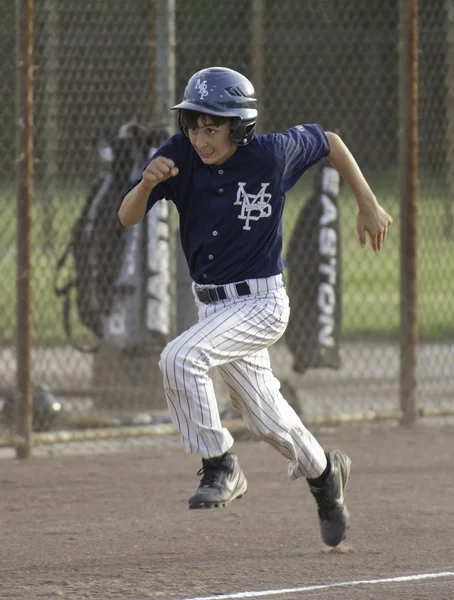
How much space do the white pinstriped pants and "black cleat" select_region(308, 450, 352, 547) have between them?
9cm

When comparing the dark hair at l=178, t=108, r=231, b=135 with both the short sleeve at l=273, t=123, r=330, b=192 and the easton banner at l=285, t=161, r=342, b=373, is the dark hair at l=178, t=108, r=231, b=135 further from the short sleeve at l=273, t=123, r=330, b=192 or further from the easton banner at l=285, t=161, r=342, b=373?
the easton banner at l=285, t=161, r=342, b=373

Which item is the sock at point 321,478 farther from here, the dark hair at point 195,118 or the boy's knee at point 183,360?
the dark hair at point 195,118

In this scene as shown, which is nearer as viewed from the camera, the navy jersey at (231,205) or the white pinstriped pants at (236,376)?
the white pinstriped pants at (236,376)

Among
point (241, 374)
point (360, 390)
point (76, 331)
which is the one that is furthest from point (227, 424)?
point (76, 331)

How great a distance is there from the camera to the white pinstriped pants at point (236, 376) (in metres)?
4.75

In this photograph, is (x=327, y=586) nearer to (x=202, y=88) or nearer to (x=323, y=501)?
(x=323, y=501)

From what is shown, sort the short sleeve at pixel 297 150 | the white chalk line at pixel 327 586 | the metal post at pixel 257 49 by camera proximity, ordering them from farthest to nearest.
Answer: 1. the metal post at pixel 257 49
2. the short sleeve at pixel 297 150
3. the white chalk line at pixel 327 586

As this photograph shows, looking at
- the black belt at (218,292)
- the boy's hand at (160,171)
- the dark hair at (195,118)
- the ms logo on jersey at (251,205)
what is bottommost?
the black belt at (218,292)

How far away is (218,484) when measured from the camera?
4750 mm

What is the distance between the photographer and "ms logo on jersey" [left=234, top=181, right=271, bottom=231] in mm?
4969

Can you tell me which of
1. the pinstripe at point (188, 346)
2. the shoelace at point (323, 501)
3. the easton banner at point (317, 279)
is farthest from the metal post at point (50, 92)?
the shoelace at point (323, 501)

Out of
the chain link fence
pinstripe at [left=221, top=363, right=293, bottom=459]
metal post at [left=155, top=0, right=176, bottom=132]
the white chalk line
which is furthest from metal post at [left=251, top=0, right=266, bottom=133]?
the white chalk line

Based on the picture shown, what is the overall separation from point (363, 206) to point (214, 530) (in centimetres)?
165

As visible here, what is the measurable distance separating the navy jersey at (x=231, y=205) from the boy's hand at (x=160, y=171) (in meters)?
0.29
